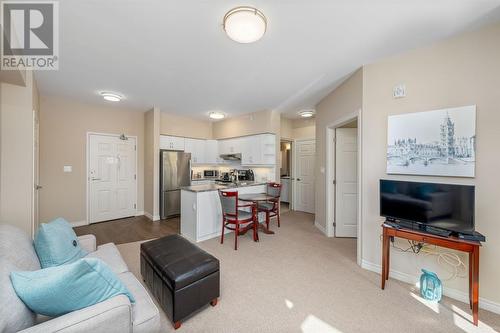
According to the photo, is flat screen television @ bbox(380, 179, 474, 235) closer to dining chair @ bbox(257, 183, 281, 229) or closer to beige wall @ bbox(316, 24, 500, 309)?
beige wall @ bbox(316, 24, 500, 309)

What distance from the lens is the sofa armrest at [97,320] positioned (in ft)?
3.10

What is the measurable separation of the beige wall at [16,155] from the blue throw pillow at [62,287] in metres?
1.86

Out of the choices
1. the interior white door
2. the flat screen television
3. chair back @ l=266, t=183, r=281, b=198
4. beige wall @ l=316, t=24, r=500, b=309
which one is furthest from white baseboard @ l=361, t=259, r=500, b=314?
chair back @ l=266, t=183, r=281, b=198

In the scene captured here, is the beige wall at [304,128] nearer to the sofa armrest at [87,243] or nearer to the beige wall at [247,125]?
the beige wall at [247,125]

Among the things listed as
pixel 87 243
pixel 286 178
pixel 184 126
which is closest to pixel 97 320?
pixel 87 243

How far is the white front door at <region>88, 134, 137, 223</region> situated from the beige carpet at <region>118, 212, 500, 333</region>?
2.18 metres

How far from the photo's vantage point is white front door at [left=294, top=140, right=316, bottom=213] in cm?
545

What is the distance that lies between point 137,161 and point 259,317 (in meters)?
4.63

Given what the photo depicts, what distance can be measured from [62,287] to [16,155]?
2289mm

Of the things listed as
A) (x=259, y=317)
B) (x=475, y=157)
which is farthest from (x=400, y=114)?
(x=259, y=317)

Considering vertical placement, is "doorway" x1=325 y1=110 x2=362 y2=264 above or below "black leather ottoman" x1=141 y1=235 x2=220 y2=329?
above

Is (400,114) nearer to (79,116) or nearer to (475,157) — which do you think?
(475,157)

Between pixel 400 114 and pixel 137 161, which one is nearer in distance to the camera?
pixel 400 114

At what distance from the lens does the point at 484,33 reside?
6.19 feet
